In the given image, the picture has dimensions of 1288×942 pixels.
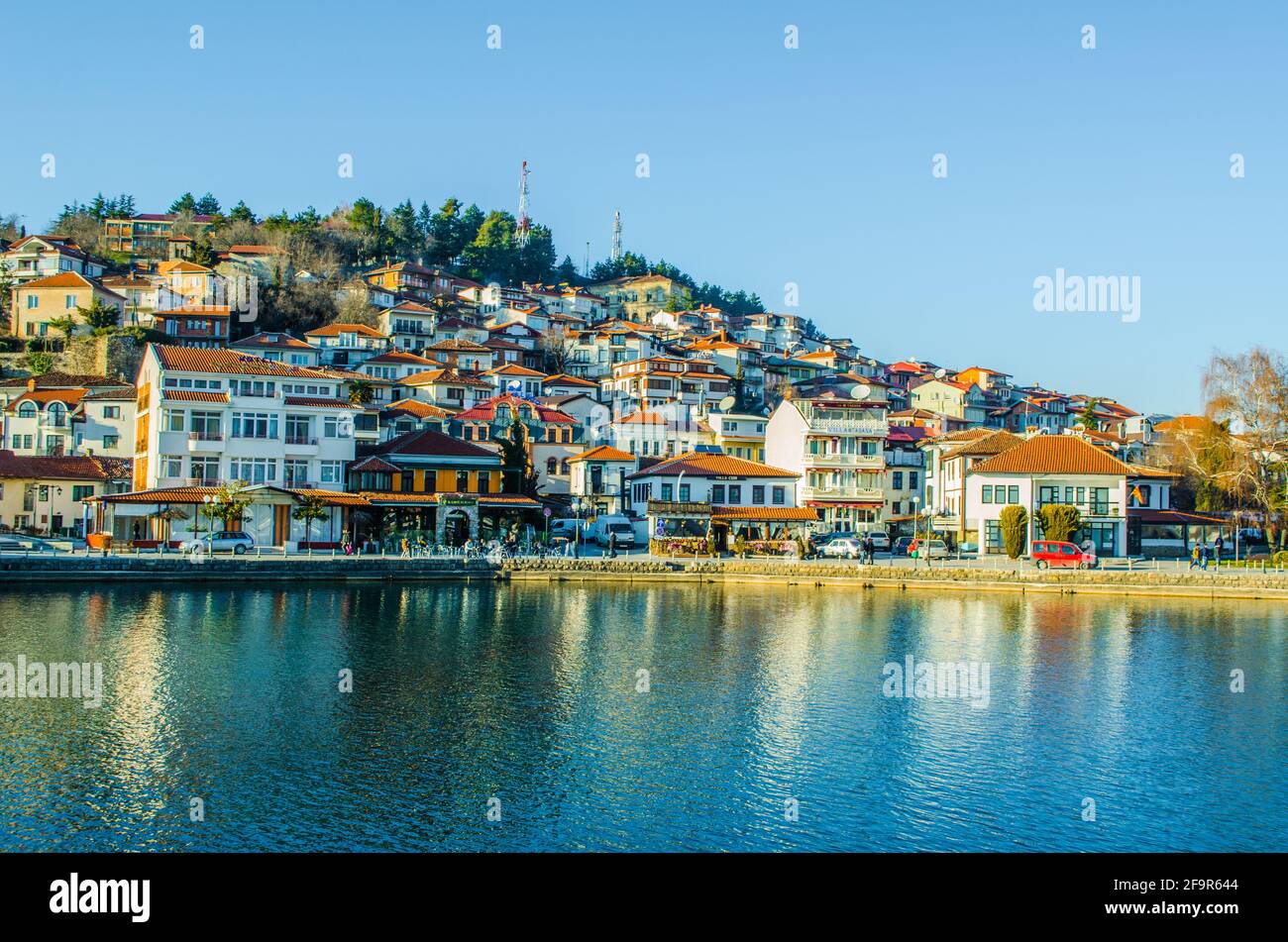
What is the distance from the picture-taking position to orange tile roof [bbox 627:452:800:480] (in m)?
67.4

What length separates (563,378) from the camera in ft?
328

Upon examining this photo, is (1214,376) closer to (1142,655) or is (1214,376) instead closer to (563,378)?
(1142,655)

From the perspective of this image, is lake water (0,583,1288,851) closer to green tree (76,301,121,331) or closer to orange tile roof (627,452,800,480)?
orange tile roof (627,452,800,480)

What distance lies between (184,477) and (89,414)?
19.9 metres

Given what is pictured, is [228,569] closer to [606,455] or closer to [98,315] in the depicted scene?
[606,455]

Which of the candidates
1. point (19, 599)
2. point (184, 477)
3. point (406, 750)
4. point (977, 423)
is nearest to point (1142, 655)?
point (406, 750)

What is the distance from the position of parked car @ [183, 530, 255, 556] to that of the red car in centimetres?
4082

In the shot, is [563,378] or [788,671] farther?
[563,378]

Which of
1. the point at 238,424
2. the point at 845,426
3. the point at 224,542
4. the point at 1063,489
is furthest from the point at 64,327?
the point at 1063,489

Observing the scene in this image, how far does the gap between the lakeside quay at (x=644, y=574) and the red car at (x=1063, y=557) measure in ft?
9.87

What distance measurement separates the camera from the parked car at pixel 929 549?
63156mm

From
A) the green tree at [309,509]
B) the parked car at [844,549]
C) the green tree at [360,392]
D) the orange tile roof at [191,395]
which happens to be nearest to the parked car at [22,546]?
the orange tile roof at [191,395]

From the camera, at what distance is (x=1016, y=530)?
63.8 m
